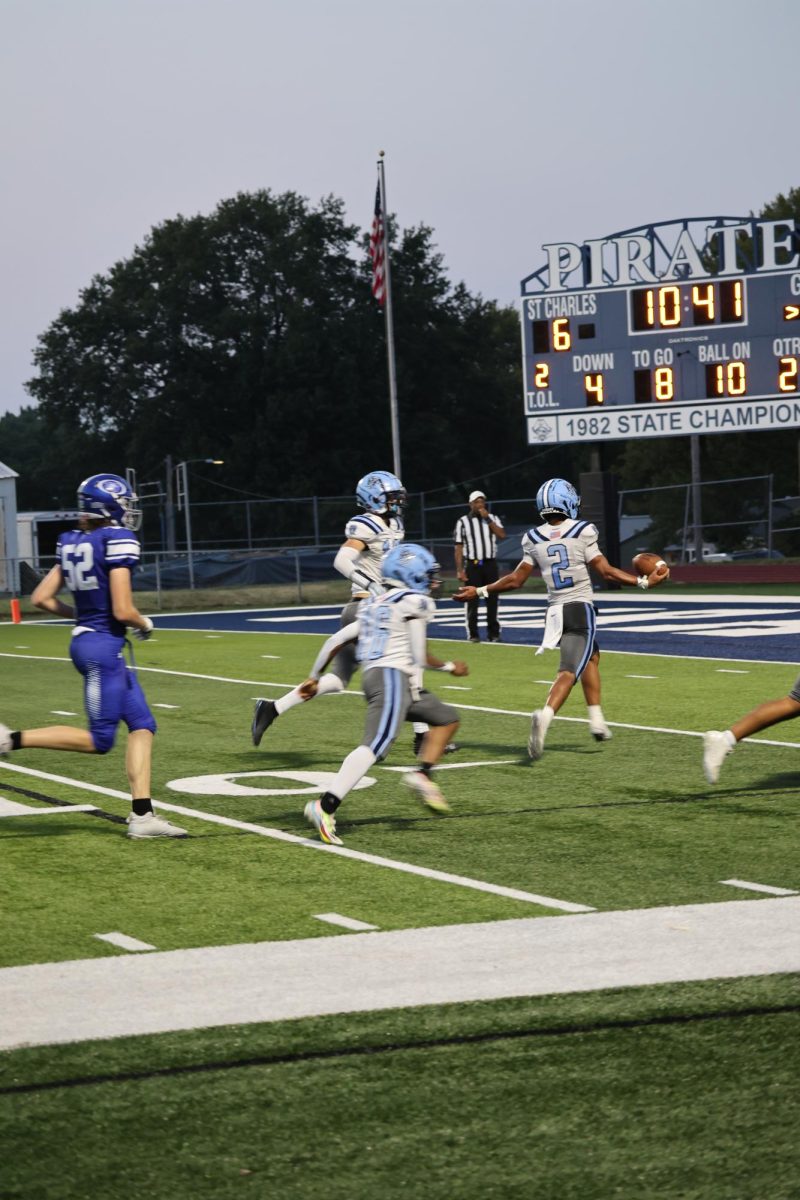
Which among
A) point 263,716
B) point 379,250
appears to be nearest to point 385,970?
point 263,716

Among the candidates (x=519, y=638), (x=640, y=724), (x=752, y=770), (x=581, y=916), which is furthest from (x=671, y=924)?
(x=519, y=638)

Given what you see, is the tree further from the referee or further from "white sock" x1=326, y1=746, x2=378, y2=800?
"white sock" x1=326, y1=746, x2=378, y2=800

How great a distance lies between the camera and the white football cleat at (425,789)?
27.1 ft

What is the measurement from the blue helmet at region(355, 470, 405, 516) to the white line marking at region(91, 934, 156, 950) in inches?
182

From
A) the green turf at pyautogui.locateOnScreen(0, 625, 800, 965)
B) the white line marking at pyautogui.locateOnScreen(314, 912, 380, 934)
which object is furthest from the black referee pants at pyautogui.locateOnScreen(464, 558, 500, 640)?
the white line marking at pyautogui.locateOnScreen(314, 912, 380, 934)

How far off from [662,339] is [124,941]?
94.7 feet

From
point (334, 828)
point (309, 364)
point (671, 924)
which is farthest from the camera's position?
point (309, 364)

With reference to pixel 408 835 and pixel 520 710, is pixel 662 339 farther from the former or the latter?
pixel 408 835

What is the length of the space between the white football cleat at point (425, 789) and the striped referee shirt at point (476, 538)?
12.4m

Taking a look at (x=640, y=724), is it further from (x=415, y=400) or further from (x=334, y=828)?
(x=415, y=400)

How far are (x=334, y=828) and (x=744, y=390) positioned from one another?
26805 millimetres

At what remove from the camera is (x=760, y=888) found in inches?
262

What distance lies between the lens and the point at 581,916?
6223mm

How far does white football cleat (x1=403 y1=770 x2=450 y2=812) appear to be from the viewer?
827cm
